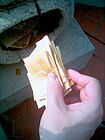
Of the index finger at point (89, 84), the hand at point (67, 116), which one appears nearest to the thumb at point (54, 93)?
the hand at point (67, 116)

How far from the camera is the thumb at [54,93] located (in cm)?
101

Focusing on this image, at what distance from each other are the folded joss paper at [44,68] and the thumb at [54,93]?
0.16 feet

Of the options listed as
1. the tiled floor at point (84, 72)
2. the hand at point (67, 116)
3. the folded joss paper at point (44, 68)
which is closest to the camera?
the hand at point (67, 116)

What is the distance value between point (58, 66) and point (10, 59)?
535mm

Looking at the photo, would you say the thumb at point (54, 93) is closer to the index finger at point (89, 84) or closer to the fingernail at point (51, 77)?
the fingernail at point (51, 77)

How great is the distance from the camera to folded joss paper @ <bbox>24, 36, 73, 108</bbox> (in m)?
1.12

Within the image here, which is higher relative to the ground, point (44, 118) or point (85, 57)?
point (44, 118)

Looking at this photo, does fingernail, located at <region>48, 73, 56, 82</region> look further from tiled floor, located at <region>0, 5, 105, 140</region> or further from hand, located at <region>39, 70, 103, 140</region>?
tiled floor, located at <region>0, 5, 105, 140</region>

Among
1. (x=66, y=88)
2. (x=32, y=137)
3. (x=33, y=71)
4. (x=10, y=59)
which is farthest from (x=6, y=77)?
(x=66, y=88)

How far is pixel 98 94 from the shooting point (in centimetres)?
106

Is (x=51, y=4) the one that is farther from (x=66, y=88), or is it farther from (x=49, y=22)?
(x=66, y=88)

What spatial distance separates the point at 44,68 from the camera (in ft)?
3.84

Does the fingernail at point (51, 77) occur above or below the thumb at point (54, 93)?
above

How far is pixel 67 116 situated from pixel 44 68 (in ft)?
0.77
